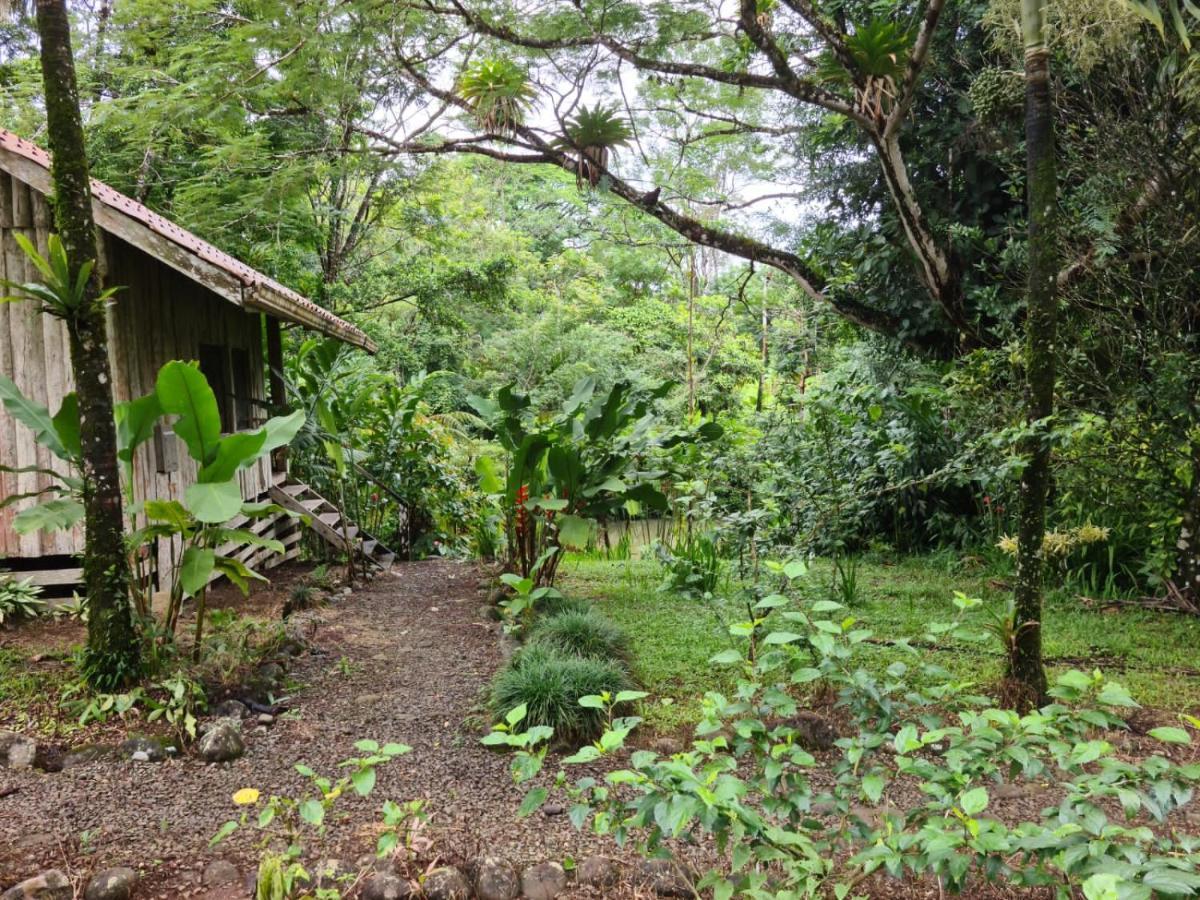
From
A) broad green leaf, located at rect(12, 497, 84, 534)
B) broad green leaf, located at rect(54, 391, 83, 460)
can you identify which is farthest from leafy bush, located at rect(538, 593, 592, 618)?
broad green leaf, located at rect(54, 391, 83, 460)

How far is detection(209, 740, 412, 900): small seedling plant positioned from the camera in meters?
2.22

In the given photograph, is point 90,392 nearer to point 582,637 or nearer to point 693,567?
point 582,637

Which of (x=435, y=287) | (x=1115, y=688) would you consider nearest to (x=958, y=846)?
(x=1115, y=688)

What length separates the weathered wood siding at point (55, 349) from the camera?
5.27m

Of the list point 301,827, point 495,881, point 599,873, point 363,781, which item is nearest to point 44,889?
point 301,827

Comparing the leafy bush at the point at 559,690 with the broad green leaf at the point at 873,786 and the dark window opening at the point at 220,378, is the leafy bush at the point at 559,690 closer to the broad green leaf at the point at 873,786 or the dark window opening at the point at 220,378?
the broad green leaf at the point at 873,786

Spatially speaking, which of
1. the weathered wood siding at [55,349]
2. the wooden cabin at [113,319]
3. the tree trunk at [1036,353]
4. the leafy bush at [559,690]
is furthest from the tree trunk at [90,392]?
the tree trunk at [1036,353]

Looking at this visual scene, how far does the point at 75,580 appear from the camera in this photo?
5.39 metres

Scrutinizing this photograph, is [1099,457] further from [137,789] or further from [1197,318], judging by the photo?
[137,789]

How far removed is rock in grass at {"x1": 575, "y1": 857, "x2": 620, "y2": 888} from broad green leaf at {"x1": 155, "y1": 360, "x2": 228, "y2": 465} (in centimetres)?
271

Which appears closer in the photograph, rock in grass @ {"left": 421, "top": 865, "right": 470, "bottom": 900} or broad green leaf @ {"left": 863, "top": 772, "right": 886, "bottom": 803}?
broad green leaf @ {"left": 863, "top": 772, "right": 886, "bottom": 803}

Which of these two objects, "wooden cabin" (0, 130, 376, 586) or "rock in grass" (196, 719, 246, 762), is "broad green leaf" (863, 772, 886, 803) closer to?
"rock in grass" (196, 719, 246, 762)

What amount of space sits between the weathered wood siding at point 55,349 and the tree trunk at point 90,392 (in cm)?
162

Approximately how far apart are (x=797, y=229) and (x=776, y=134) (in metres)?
1.90
